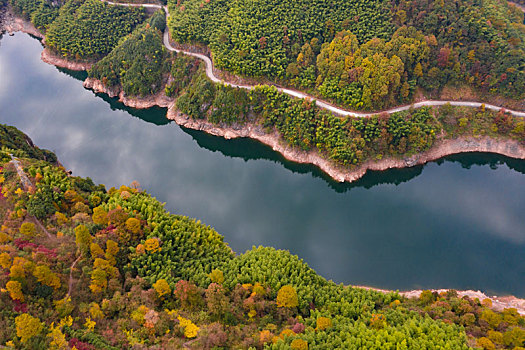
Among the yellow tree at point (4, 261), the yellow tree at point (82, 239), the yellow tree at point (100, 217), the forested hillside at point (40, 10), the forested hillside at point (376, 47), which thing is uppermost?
the forested hillside at point (40, 10)

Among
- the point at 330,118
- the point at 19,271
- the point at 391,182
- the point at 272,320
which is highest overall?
the point at 330,118

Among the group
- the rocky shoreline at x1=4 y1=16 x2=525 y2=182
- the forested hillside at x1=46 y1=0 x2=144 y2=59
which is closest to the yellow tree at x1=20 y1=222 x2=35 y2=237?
the rocky shoreline at x1=4 y1=16 x2=525 y2=182

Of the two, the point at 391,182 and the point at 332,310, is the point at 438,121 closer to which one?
the point at 391,182

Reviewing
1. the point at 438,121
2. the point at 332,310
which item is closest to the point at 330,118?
the point at 438,121

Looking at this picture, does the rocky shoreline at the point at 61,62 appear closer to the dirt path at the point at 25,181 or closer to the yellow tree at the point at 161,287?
the dirt path at the point at 25,181

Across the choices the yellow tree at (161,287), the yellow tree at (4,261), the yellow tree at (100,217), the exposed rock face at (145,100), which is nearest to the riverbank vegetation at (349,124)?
the exposed rock face at (145,100)

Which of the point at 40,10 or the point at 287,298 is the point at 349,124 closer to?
the point at 287,298
